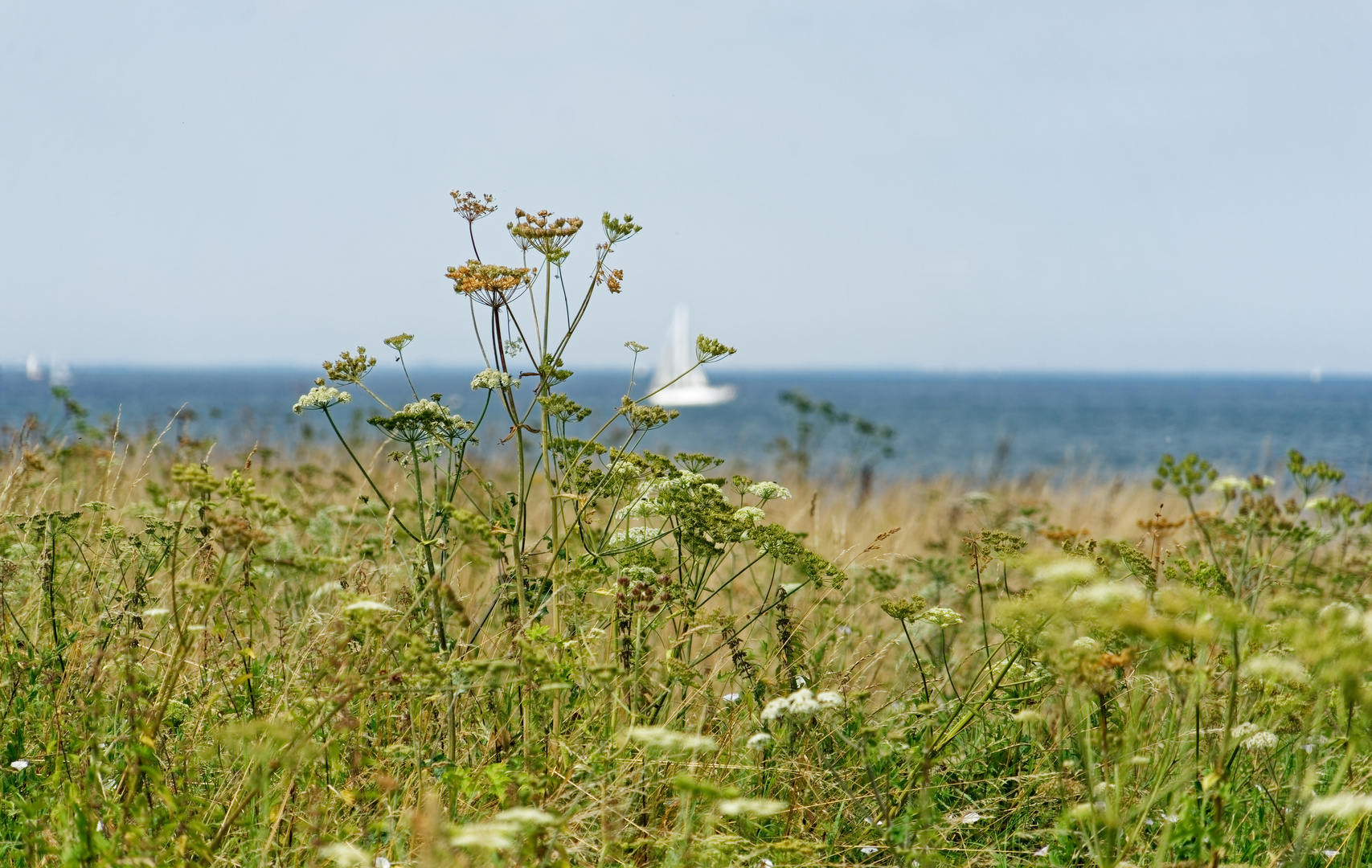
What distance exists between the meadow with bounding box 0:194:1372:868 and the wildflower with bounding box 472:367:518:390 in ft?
0.05

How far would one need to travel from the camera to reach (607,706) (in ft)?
9.13

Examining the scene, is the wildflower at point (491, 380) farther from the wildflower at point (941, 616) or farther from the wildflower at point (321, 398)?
the wildflower at point (941, 616)

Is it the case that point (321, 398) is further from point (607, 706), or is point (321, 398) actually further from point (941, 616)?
point (941, 616)

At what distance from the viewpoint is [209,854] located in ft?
6.51

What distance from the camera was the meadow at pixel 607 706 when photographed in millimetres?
1964

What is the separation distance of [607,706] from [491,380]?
1045 mm

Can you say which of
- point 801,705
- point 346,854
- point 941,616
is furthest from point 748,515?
point 346,854

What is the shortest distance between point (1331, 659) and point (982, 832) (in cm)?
136

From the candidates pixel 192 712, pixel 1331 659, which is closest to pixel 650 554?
pixel 192 712

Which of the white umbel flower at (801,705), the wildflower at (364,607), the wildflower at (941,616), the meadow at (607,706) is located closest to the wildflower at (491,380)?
the meadow at (607,706)

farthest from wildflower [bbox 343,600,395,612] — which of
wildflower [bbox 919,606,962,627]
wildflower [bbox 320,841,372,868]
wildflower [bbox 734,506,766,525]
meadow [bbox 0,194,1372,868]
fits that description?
wildflower [bbox 919,606,962,627]

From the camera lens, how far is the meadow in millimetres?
1964

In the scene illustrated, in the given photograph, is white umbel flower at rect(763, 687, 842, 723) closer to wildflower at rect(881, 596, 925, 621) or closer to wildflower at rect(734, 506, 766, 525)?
wildflower at rect(881, 596, 925, 621)

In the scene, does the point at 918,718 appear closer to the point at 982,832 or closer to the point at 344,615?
the point at 982,832
